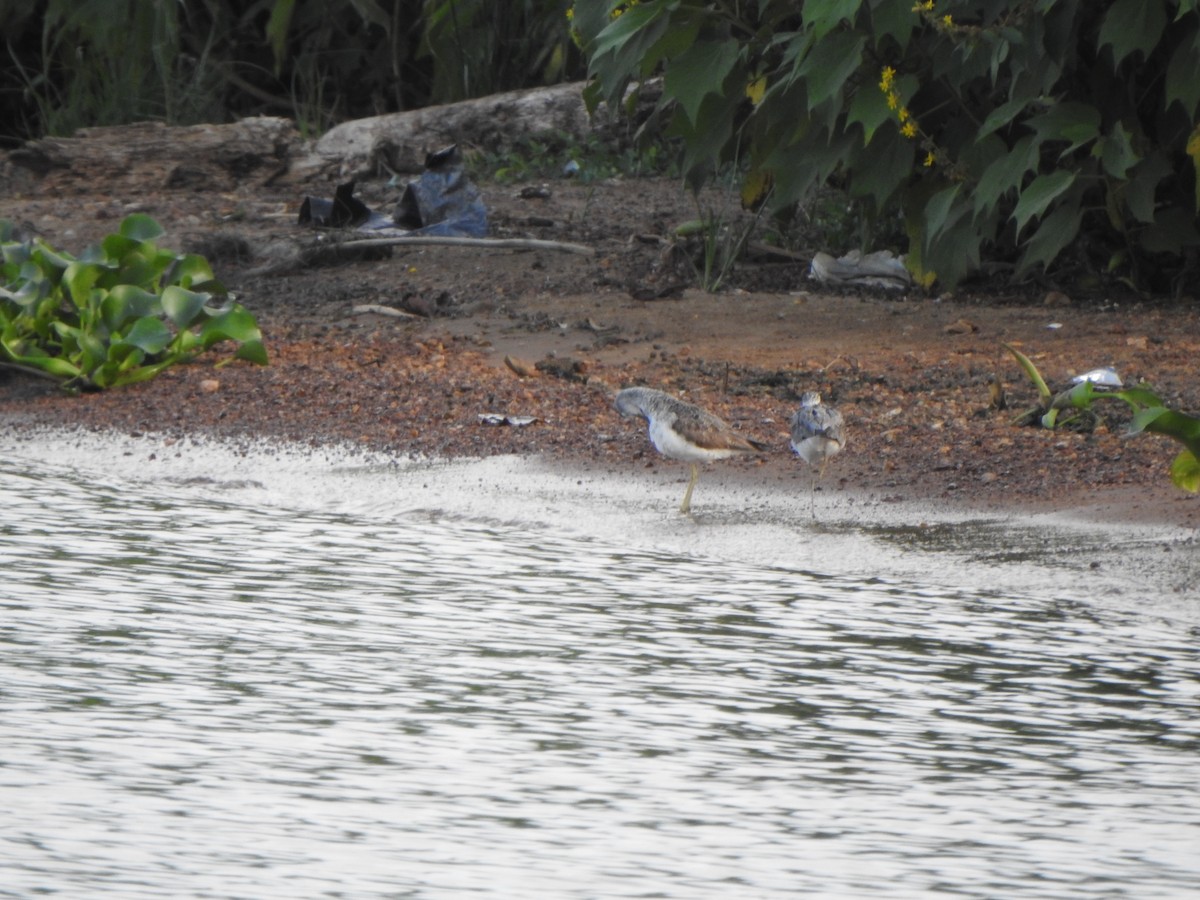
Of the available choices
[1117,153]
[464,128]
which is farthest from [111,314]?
[464,128]

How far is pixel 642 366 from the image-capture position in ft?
26.9

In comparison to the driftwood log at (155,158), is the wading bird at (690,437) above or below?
below

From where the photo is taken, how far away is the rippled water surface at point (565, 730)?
124 inches

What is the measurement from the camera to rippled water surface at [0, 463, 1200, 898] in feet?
10.3

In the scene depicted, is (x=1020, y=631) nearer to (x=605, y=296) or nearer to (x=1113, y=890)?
(x=1113, y=890)

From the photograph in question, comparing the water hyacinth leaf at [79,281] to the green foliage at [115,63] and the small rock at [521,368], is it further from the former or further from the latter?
the green foliage at [115,63]

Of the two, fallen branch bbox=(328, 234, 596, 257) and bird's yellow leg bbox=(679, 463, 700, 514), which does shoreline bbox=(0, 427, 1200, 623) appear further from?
fallen branch bbox=(328, 234, 596, 257)

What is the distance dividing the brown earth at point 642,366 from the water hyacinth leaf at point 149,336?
0.18 m

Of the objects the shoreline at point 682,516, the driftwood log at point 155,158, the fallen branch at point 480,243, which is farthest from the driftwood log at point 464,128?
the shoreline at point 682,516

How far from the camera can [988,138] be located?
888 centimetres

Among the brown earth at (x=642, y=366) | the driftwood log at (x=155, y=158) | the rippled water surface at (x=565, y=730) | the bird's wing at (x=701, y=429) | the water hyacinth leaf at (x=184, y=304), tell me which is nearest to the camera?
the rippled water surface at (x=565, y=730)

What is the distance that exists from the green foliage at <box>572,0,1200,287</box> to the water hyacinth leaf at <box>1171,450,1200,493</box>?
10.3 feet

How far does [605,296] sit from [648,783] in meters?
6.33

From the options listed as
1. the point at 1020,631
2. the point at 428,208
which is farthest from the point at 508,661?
the point at 428,208
